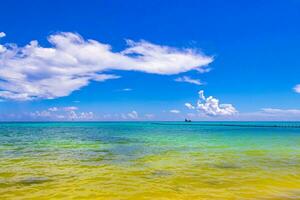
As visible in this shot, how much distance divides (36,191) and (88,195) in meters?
2.14

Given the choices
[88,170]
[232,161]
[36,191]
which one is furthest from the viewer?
[232,161]

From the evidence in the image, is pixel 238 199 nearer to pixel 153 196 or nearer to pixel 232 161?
pixel 153 196

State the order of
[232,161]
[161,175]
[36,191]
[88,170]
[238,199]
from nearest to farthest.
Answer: [238,199], [36,191], [161,175], [88,170], [232,161]

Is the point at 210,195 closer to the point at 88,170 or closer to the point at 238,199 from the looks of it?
the point at 238,199

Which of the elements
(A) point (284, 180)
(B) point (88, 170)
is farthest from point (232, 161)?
(B) point (88, 170)

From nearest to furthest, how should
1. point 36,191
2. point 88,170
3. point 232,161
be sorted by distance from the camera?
point 36,191, point 88,170, point 232,161

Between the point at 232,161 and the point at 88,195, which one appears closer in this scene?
the point at 88,195

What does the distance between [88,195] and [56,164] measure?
838 centimetres

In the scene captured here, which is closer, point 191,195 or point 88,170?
point 191,195

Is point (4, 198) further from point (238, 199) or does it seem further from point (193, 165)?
point (193, 165)

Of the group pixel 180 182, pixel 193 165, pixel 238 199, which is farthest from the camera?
pixel 193 165

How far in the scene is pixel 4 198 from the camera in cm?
1133

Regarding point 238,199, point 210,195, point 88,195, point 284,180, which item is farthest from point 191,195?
point 284,180

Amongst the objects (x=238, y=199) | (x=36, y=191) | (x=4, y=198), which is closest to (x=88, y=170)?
(x=36, y=191)
